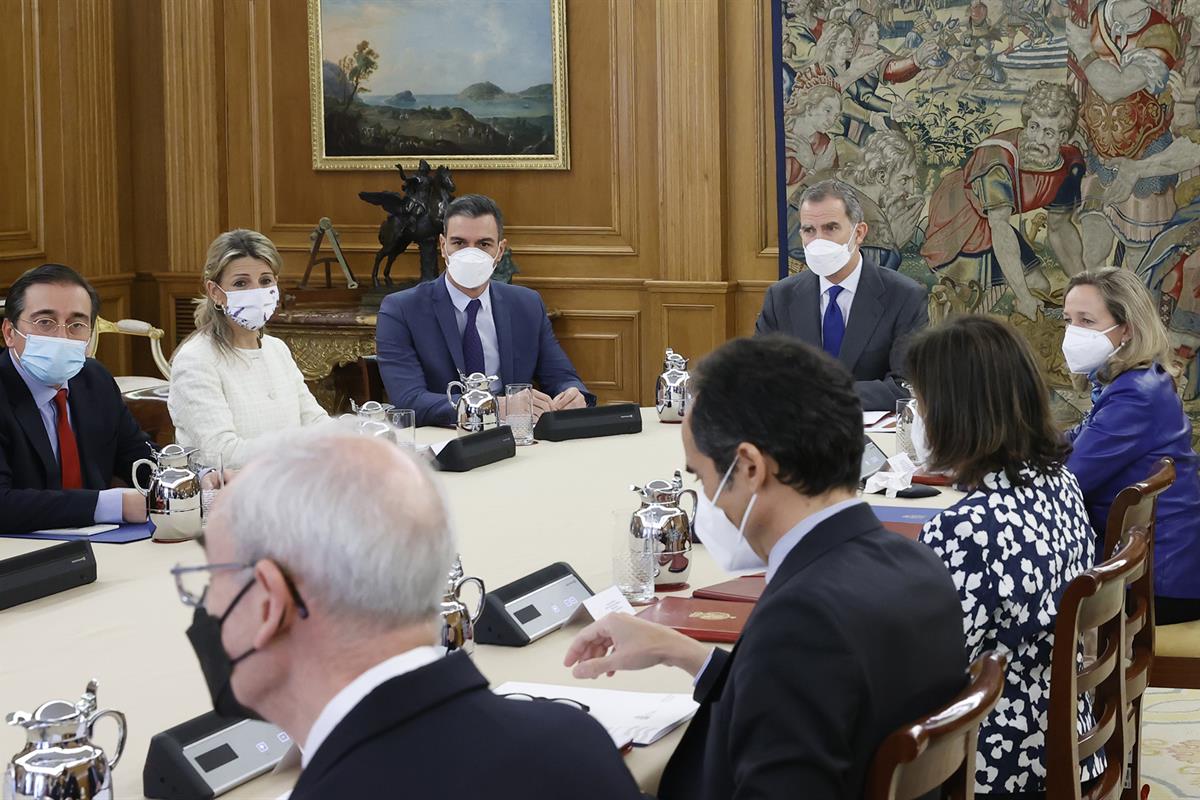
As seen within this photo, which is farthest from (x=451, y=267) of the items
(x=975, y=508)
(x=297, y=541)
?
(x=297, y=541)

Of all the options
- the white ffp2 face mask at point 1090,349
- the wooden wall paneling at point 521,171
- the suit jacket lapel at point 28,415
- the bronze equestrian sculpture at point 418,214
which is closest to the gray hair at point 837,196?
the white ffp2 face mask at point 1090,349

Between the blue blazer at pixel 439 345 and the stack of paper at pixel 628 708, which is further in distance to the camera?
the blue blazer at pixel 439 345

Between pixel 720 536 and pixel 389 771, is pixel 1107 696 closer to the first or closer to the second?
pixel 720 536

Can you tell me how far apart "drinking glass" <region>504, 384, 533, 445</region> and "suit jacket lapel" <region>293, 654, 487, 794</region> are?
3.30 metres

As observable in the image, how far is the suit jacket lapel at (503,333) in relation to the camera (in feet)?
18.0

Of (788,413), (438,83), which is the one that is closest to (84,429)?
(788,413)

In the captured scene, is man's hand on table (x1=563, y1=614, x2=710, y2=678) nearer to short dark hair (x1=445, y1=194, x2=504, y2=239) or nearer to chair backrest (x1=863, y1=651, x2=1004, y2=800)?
chair backrest (x1=863, y1=651, x2=1004, y2=800)

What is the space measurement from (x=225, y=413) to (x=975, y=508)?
2432mm

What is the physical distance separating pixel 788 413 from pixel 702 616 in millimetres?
825

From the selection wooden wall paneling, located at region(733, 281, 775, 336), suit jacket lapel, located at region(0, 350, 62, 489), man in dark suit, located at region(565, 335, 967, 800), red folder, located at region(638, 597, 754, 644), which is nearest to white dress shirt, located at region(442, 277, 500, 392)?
suit jacket lapel, located at region(0, 350, 62, 489)

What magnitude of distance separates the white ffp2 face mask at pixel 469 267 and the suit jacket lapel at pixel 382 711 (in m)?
4.06

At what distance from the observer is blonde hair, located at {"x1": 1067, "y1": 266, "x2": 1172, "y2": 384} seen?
13.0ft

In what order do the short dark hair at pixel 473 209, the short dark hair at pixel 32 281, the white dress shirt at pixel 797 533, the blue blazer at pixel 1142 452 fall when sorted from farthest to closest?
the short dark hair at pixel 473 209 → the short dark hair at pixel 32 281 → the blue blazer at pixel 1142 452 → the white dress shirt at pixel 797 533

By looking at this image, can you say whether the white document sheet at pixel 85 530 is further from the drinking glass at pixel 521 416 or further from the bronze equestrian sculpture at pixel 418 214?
the bronze equestrian sculpture at pixel 418 214
